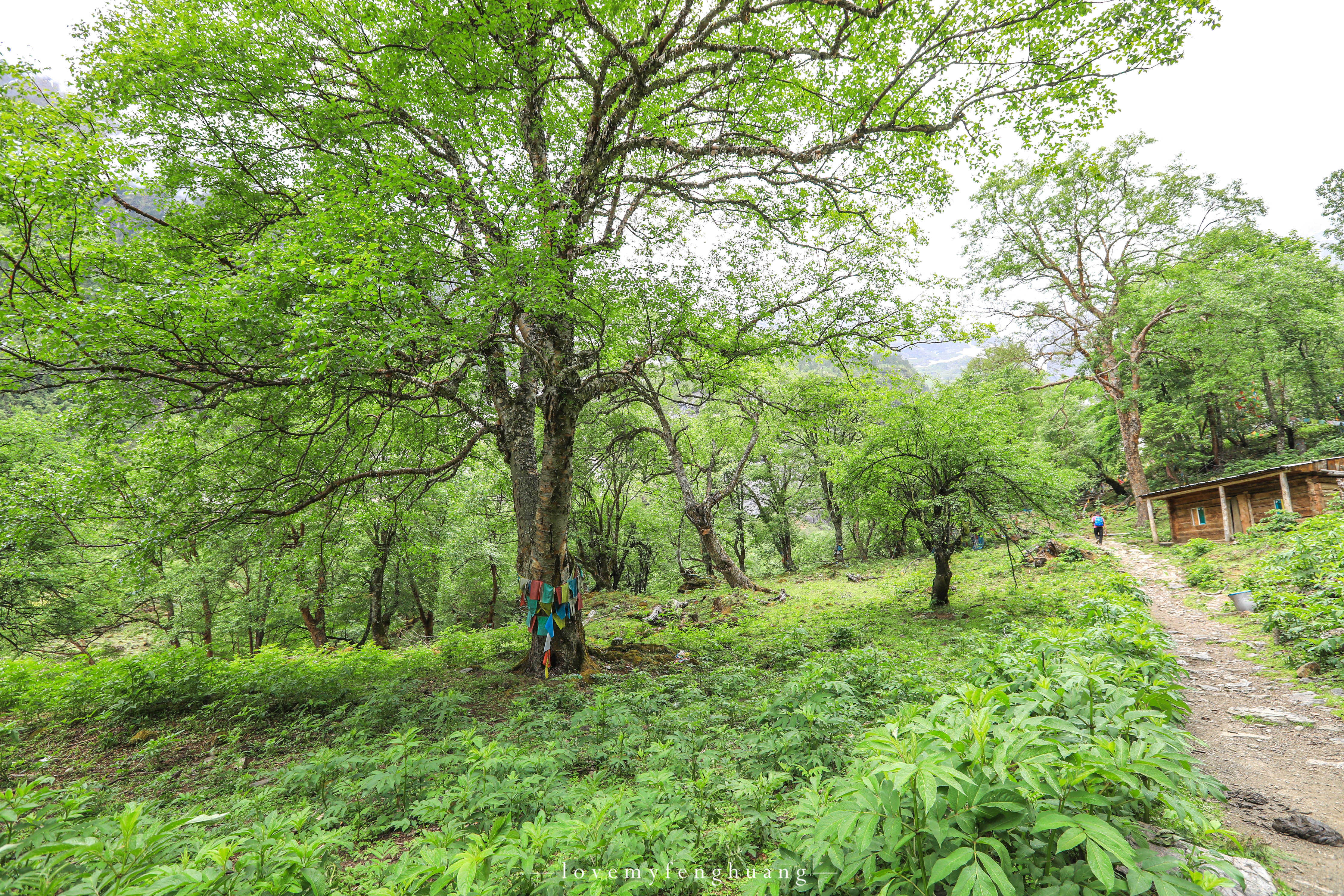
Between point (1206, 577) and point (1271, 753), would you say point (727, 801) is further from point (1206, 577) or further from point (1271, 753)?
point (1206, 577)

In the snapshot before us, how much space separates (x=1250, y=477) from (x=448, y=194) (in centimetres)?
2670

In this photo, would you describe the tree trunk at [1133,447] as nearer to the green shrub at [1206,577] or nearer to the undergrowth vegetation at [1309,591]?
the green shrub at [1206,577]

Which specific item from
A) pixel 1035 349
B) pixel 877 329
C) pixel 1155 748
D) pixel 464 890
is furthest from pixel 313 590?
pixel 1035 349

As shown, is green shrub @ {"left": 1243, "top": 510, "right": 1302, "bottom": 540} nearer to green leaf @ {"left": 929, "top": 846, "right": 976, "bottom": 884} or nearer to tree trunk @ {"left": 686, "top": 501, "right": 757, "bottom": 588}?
tree trunk @ {"left": 686, "top": 501, "right": 757, "bottom": 588}

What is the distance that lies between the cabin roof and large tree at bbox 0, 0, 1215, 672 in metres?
18.5

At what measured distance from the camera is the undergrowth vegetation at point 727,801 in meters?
2.07

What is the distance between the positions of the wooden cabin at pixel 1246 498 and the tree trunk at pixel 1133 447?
99cm

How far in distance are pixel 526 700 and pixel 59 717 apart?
22.4 ft

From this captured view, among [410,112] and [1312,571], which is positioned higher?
[410,112]

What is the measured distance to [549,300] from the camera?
5.80 m

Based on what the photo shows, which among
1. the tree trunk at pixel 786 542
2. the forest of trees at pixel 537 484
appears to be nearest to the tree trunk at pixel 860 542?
the tree trunk at pixel 786 542

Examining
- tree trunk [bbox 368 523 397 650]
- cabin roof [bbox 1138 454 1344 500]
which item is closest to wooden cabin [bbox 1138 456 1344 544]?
cabin roof [bbox 1138 454 1344 500]

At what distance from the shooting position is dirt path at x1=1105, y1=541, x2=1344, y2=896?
2945 millimetres

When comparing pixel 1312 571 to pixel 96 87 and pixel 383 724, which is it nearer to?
pixel 383 724
